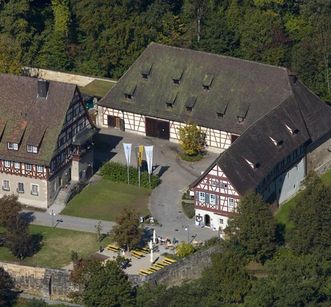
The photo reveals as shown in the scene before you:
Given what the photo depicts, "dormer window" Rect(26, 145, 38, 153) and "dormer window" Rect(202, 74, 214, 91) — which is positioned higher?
"dormer window" Rect(202, 74, 214, 91)

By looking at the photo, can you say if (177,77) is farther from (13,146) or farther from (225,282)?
(225,282)

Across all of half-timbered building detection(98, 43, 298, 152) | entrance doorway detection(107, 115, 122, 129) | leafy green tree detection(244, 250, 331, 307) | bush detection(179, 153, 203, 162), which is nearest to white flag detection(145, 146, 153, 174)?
bush detection(179, 153, 203, 162)

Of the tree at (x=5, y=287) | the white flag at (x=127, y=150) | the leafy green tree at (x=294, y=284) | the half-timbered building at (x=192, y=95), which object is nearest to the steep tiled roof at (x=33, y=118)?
the white flag at (x=127, y=150)

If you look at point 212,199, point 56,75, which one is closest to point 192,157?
point 212,199

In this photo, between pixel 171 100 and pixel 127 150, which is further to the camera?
pixel 171 100

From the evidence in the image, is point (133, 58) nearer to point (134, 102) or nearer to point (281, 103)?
point (134, 102)

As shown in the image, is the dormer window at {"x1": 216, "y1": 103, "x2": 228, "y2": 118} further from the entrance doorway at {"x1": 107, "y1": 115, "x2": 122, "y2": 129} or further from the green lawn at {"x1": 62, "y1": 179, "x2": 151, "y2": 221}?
the entrance doorway at {"x1": 107, "y1": 115, "x2": 122, "y2": 129}

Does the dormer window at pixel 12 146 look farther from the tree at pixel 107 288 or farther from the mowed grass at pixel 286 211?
the mowed grass at pixel 286 211
